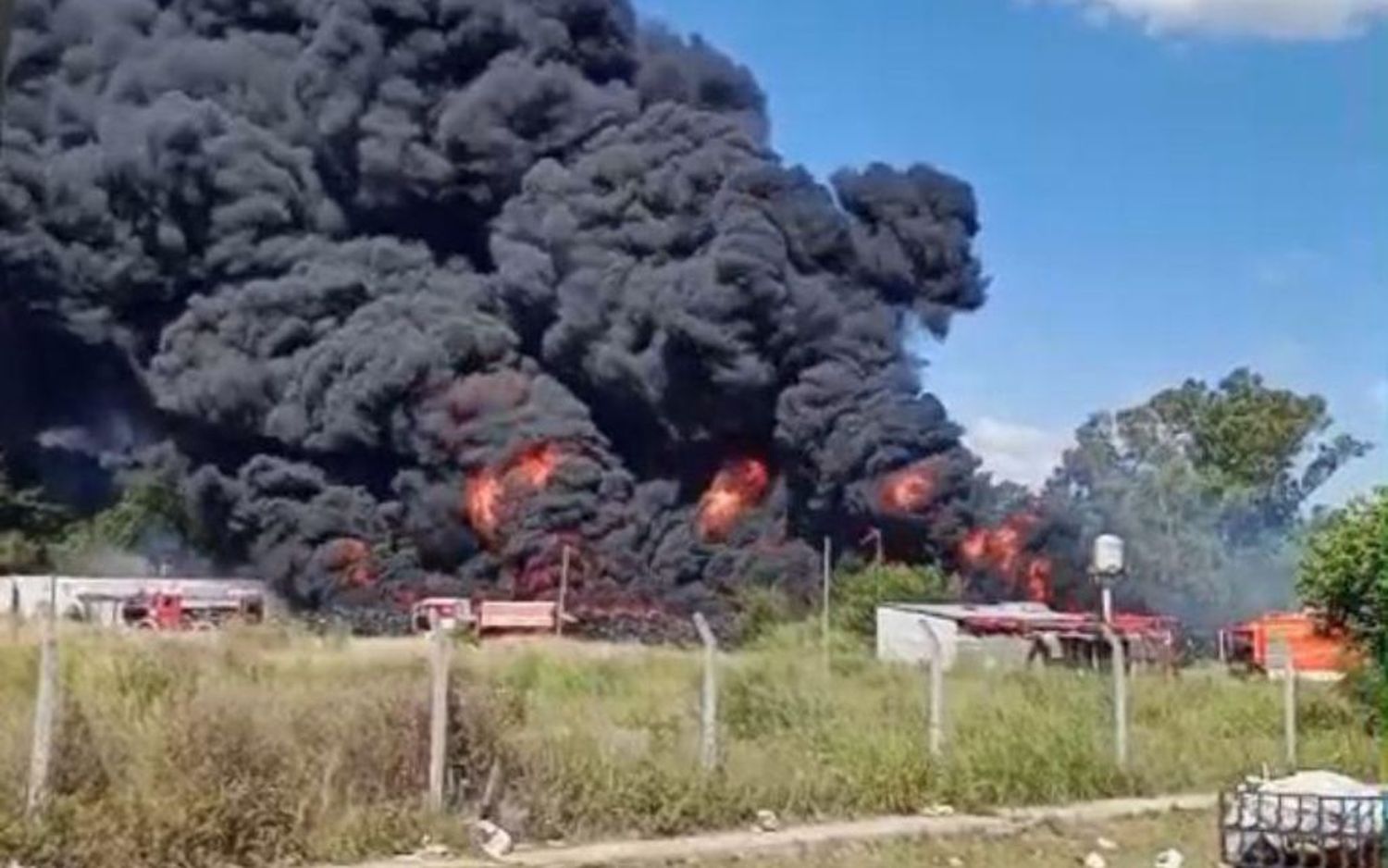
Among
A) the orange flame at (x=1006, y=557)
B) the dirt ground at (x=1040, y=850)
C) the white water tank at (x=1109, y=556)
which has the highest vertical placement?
the orange flame at (x=1006, y=557)

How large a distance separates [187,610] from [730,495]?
990 cm

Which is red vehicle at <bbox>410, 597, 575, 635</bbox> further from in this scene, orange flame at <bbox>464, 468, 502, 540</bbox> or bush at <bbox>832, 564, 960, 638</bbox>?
bush at <bbox>832, 564, 960, 638</bbox>

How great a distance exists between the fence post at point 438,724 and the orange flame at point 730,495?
81.7ft

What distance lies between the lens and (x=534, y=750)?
28.8ft

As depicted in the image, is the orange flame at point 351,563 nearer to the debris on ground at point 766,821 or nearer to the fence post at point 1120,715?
the fence post at point 1120,715

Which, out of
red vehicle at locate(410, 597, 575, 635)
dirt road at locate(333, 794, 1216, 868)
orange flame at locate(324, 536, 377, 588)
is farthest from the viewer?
orange flame at locate(324, 536, 377, 588)

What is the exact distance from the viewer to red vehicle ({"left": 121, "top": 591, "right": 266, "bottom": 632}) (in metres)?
26.6

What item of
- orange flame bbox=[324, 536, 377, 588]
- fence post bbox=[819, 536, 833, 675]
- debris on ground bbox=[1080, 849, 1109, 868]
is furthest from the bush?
debris on ground bbox=[1080, 849, 1109, 868]

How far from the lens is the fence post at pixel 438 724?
319 inches

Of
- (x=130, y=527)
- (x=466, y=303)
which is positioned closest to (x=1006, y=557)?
(x=466, y=303)

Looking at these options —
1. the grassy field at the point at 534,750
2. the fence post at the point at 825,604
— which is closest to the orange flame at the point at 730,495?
the fence post at the point at 825,604

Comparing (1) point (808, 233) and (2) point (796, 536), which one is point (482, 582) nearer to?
(2) point (796, 536)

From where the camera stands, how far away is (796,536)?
34.1 meters

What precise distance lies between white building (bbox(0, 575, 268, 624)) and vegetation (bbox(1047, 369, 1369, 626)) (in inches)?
652
